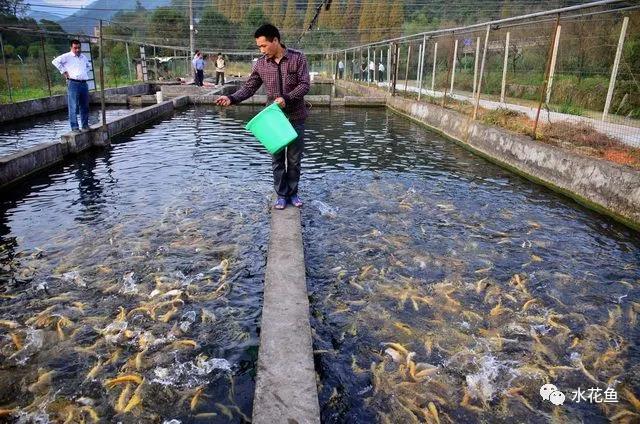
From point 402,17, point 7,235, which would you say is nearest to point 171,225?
point 7,235

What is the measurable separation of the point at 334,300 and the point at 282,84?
3.06 meters

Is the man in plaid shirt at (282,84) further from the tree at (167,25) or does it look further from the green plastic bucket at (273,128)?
the tree at (167,25)

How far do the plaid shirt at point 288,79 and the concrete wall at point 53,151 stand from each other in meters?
4.98

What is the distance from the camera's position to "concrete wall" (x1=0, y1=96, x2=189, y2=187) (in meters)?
7.78

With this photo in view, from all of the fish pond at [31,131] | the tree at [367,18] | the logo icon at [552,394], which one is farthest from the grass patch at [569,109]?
the tree at [367,18]

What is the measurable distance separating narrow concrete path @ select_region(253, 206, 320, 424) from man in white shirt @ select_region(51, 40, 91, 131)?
7.89 m

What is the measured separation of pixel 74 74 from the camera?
9.76 meters

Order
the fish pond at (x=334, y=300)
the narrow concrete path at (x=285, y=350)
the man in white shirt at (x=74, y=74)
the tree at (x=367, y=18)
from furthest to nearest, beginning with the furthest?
the tree at (x=367, y=18), the man in white shirt at (x=74, y=74), the fish pond at (x=334, y=300), the narrow concrete path at (x=285, y=350)

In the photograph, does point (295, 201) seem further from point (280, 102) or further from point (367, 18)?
point (367, 18)

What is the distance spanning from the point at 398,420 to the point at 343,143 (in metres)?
10.2

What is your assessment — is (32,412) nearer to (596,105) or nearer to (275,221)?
(275,221)

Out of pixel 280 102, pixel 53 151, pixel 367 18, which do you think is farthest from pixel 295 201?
pixel 367 18

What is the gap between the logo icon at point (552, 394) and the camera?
3205 millimetres

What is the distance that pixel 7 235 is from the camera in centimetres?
581
